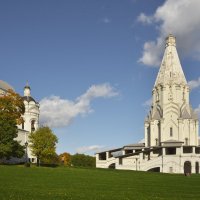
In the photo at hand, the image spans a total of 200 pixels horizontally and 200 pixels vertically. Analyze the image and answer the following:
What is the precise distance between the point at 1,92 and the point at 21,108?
842 inches

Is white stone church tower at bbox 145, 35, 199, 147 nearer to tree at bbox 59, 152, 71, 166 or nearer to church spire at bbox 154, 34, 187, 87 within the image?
church spire at bbox 154, 34, 187, 87

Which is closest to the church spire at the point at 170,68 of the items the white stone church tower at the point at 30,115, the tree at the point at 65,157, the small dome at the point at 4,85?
the white stone church tower at the point at 30,115

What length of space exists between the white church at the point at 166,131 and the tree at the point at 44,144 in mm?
19993

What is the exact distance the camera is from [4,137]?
52469mm

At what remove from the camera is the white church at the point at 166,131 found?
242ft

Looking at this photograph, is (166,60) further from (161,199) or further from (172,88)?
(161,199)

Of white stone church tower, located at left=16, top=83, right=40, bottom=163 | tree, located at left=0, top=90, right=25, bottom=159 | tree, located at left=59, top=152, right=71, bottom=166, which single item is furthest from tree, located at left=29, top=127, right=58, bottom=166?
tree, located at left=59, top=152, right=71, bottom=166

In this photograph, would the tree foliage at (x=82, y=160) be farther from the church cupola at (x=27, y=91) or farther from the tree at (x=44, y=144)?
the tree at (x=44, y=144)

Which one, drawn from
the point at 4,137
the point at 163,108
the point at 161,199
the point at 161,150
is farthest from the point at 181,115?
the point at 161,199

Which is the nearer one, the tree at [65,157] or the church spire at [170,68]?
the church spire at [170,68]

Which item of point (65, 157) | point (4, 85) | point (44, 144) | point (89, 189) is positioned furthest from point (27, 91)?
point (89, 189)

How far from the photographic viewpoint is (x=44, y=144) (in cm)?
6091

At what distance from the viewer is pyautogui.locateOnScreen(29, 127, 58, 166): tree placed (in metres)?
60.5

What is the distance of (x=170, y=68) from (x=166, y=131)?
565 inches
